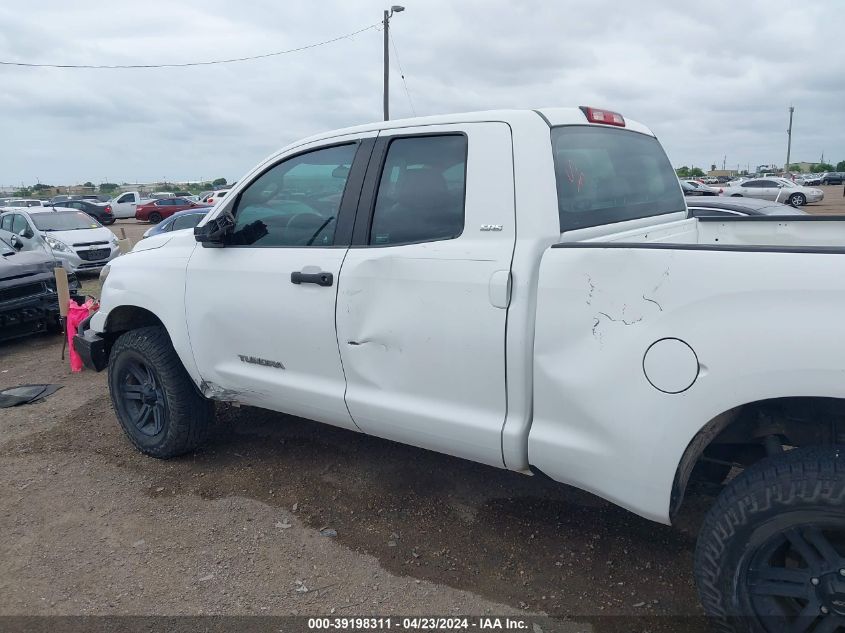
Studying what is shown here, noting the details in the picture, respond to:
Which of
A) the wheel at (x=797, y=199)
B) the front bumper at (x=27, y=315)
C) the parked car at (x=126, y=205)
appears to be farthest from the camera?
the parked car at (x=126, y=205)

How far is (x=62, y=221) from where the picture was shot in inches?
559

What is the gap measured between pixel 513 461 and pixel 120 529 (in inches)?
86.6

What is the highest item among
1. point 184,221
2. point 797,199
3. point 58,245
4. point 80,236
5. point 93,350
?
point 797,199

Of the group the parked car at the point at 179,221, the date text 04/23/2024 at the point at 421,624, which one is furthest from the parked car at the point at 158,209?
the date text 04/23/2024 at the point at 421,624

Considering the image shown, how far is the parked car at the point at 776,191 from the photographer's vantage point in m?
29.5

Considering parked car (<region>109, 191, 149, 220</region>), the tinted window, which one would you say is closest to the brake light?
the tinted window

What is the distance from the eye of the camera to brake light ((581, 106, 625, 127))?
308 centimetres

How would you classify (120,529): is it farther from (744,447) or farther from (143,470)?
(744,447)

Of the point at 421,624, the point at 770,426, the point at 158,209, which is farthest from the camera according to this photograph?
the point at 158,209

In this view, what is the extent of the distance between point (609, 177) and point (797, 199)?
31.0 meters

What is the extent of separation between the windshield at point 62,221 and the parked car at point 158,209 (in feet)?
60.9

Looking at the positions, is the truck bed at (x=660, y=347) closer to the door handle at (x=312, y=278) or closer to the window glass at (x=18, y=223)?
the door handle at (x=312, y=278)

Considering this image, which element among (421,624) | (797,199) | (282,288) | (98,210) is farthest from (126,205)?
(421,624)

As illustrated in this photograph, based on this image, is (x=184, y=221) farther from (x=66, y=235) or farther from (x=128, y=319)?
(x=128, y=319)
